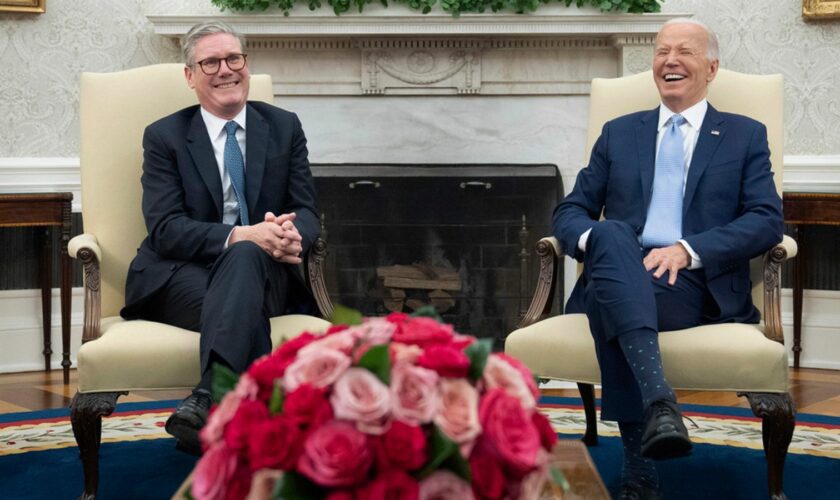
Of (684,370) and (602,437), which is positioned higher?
(684,370)

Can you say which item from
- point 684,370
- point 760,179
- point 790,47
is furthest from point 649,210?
point 790,47

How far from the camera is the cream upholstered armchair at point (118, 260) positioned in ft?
8.92

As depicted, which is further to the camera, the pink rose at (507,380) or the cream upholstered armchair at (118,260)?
the cream upholstered armchair at (118,260)

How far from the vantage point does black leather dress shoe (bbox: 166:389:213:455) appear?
8.14 ft

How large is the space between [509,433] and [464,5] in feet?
13.0

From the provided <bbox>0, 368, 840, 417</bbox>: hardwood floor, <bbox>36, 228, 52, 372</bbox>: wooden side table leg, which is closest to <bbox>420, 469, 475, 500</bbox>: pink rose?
<bbox>0, 368, 840, 417</bbox>: hardwood floor

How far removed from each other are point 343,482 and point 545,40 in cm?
418

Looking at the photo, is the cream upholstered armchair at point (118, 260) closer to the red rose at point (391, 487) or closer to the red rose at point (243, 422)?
the red rose at point (243, 422)

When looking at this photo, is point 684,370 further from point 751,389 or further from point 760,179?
point 760,179

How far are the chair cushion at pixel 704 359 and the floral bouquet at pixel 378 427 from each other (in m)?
1.45

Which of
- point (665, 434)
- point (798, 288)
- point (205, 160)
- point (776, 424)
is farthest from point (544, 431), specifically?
point (798, 288)

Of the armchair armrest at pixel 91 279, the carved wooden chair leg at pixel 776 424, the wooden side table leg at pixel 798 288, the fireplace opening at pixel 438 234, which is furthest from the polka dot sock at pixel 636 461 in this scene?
the wooden side table leg at pixel 798 288

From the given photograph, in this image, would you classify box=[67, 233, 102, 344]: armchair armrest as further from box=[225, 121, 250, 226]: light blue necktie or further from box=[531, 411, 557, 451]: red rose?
box=[531, 411, 557, 451]: red rose

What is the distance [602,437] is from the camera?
3590 mm
